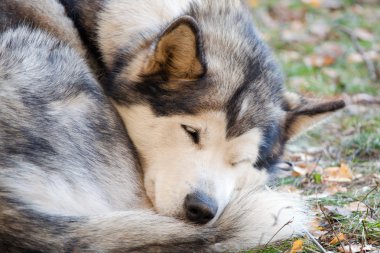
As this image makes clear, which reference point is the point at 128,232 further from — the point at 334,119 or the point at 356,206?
the point at 334,119

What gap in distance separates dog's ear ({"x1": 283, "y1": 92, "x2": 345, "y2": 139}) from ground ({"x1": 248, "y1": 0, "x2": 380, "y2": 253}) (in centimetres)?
48

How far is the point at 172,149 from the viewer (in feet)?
12.8

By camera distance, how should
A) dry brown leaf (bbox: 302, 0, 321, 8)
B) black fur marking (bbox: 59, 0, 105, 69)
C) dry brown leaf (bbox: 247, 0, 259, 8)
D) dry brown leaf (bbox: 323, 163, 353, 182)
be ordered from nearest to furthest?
1. black fur marking (bbox: 59, 0, 105, 69)
2. dry brown leaf (bbox: 323, 163, 353, 182)
3. dry brown leaf (bbox: 247, 0, 259, 8)
4. dry brown leaf (bbox: 302, 0, 321, 8)

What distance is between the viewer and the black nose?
11.5 feet

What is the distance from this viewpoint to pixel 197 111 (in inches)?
153

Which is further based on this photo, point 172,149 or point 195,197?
point 172,149

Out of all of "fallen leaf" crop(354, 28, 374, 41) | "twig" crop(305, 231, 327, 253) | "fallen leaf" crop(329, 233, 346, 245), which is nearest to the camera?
"twig" crop(305, 231, 327, 253)

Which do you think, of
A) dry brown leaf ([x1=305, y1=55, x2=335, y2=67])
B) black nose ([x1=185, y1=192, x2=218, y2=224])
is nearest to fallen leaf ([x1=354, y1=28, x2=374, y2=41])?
dry brown leaf ([x1=305, y1=55, x2=335, y2=67])

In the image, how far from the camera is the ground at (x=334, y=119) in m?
3.90

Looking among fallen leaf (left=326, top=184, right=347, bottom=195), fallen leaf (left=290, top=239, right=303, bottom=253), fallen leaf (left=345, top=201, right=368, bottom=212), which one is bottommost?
fallen leaf (left=326, top=184, right=347, bottom=195)

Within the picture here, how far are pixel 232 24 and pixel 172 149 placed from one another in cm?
96

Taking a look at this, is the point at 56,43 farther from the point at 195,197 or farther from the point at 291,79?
the point at 291,79

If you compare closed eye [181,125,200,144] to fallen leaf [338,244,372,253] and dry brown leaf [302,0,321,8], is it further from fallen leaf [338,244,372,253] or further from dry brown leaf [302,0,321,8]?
dry brown leaf [302,0,321,8]

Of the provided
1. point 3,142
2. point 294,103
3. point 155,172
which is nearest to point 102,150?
point 155,172
